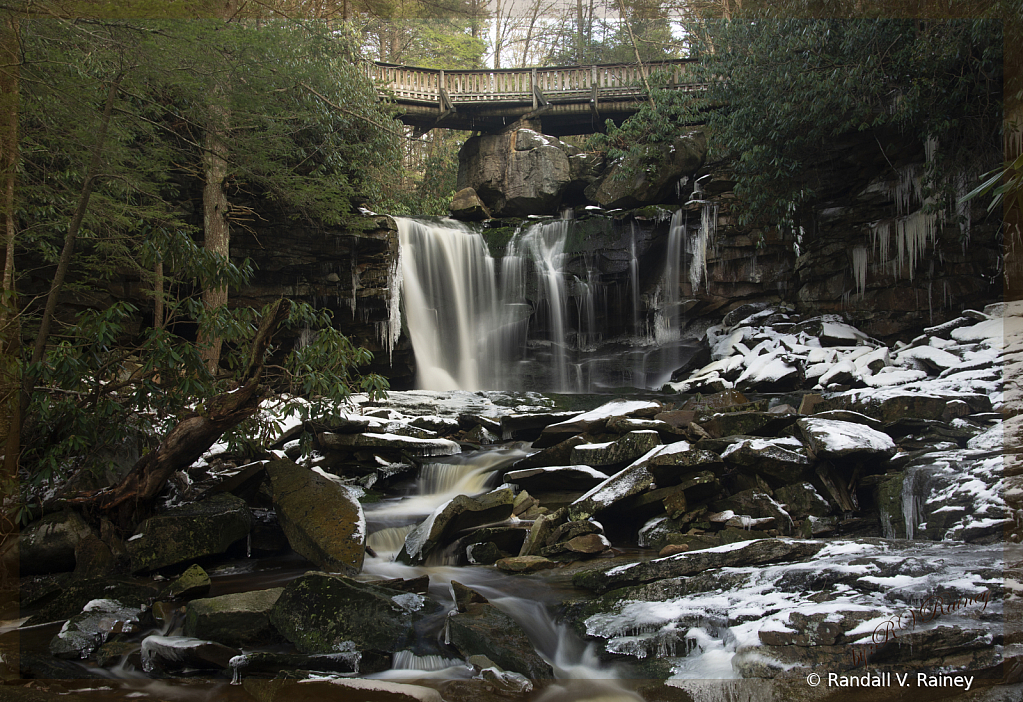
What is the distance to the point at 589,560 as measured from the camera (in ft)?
18.1

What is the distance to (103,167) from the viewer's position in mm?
7680

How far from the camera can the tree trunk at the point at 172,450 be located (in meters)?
5.80

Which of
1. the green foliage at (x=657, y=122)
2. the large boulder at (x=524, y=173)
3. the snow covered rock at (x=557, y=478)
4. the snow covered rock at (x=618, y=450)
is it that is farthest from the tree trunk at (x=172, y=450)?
the green foliage at (x=657, y=122)

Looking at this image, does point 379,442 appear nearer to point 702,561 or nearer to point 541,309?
point 702,561

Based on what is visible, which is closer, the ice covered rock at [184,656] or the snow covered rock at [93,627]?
the ice covered rock at [184,656]

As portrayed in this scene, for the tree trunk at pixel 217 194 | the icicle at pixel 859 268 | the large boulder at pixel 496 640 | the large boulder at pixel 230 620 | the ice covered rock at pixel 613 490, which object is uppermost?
the tree trunk at pixel 217 194

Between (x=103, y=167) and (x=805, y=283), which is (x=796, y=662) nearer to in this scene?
(x=103, y=167)

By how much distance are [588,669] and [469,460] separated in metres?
4.17

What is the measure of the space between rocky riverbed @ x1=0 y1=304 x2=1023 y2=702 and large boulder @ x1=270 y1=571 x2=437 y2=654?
16mm

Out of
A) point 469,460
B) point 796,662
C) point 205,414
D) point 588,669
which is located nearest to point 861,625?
point 796,662

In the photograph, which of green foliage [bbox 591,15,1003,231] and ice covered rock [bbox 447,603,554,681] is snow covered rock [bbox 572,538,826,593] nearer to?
ice covered rock [bbox 447,603,554,681]

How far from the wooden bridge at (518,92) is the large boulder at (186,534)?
42.9 ft

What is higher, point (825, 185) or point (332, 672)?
point (825, 185)

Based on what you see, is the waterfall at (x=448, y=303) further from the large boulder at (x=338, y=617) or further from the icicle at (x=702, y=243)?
the large boulder at (x=338, y=617)
